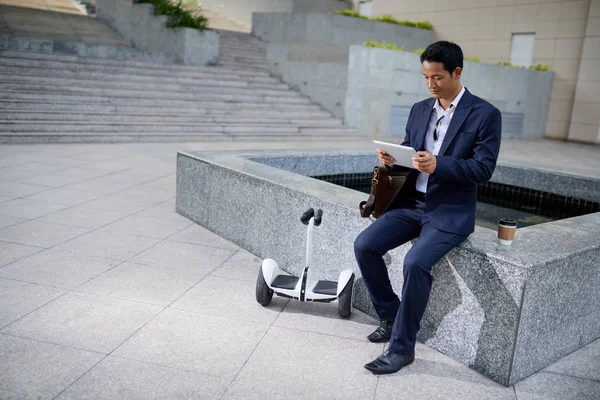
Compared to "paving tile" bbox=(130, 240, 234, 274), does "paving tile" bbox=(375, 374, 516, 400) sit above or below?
below

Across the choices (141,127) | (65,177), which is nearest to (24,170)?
(65,177)

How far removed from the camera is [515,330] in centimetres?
312

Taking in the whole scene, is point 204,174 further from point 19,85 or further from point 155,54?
point 155,54

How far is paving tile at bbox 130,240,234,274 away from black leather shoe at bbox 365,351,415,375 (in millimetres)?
1963

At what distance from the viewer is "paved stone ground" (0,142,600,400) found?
3.05 m

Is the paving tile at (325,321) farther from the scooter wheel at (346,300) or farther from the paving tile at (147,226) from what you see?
the paving tile at (147,226)

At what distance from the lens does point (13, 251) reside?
4891 millimetres

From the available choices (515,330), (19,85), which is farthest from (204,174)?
(19,85)

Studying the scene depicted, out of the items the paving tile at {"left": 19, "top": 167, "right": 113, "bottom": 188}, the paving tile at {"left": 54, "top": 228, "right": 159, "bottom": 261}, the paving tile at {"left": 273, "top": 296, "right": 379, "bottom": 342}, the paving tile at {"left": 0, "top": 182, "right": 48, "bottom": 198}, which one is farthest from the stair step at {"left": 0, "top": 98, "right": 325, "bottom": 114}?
the paving tile at {"left": 273, "top": 296, "right": 379, "bottom": 342}

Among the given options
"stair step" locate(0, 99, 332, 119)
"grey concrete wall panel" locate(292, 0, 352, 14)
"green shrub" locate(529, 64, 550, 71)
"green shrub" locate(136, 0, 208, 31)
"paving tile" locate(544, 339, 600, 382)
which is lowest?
"paving tile" locate(544, 339, 600, 382)

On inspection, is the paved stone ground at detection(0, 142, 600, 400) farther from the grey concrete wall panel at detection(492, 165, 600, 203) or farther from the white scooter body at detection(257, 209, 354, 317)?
the grey concrete wall panel at detection(492, 165, 600, 203)

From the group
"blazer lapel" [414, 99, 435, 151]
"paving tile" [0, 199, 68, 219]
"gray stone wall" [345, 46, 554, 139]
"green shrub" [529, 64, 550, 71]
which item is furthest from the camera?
"green shrub" [529, 64, 550, 71]

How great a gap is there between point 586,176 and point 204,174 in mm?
4730

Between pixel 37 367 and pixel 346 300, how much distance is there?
204 centimetres
